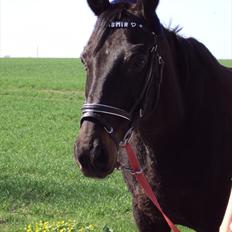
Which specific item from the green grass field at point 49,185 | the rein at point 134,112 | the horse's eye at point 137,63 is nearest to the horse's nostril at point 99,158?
the rein at point 134,112

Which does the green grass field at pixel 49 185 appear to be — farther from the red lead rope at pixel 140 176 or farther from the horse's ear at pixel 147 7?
the horse's ear at pixel 147 7

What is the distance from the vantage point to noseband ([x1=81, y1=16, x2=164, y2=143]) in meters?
2.96

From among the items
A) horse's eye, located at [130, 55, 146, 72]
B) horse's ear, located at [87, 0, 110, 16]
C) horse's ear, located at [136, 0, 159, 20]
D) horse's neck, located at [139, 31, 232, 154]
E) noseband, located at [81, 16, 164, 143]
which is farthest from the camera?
horse's neck, located at [139, 31, 232, 154]

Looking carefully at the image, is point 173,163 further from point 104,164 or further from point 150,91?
point 104,164

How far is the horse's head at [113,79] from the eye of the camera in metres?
2.88

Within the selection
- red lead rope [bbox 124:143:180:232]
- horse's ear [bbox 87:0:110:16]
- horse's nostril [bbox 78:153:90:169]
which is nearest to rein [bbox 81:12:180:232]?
red lead rope [bbox 124:143:180:232]

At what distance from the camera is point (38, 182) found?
909 cm

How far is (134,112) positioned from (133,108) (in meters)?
0.04

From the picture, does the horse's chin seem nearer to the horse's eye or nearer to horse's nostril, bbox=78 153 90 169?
horse's nostril, bbox=78 153 90 169

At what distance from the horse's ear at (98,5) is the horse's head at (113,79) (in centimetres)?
5

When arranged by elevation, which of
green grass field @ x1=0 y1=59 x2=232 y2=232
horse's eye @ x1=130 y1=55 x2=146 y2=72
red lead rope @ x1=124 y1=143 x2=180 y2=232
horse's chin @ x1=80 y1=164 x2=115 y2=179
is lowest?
green grass field @ x1=0 y1=59 x2=232 y2=232

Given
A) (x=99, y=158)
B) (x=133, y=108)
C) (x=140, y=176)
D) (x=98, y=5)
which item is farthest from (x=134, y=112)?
(x=98, y=5)

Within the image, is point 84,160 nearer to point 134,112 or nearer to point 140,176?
point 134,112

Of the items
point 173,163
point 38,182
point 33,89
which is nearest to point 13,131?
point 38,182
